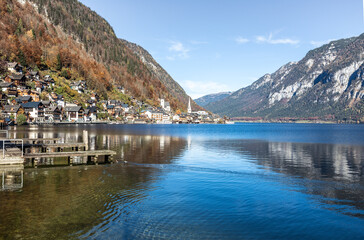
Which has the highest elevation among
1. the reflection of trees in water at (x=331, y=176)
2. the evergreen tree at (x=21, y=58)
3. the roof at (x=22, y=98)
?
the evergreen tree at (x=21, y=58)

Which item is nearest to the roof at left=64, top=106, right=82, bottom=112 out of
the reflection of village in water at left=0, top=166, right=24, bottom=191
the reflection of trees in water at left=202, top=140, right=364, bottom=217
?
the reflection of village in water at left=0, top=166, right=24, bottom=191

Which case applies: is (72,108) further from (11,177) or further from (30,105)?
(11,177)

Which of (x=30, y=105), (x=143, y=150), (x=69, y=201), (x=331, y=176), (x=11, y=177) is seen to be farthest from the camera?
(x=30, y=105)

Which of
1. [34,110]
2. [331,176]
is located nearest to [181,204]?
[331,176]

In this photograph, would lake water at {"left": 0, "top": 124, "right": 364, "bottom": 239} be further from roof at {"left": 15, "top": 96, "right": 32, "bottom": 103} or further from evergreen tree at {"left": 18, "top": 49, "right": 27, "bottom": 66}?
evergreen tree at {"left": 18, "top": 49, "right": 27, "bottom": 66}

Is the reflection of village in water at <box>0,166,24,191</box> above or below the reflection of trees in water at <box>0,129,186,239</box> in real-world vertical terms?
above

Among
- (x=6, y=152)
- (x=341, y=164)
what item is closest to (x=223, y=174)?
(x=341, y=164)

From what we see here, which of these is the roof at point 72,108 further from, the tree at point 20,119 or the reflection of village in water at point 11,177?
the reflection of village in water at point 11,177

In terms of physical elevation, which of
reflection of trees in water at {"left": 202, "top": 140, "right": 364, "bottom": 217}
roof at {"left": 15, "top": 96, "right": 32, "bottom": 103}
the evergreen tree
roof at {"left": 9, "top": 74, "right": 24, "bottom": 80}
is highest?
the evergreen tree

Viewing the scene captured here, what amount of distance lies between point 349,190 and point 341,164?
16421mm

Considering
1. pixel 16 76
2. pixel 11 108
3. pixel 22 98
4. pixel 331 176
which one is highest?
pixel 16 76

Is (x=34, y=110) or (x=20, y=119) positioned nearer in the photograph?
(x=20, y=119)

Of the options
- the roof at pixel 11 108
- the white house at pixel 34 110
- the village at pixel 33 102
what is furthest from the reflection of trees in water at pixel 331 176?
the white house at pixel 34 110

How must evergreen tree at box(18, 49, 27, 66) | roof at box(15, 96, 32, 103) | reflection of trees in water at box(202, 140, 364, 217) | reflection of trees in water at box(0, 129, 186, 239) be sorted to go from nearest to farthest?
reflection of trees in water at box(0, 129, 186, 239) < reflection of trees in water at box(202, 140, 364, 217) < roof at box(15, 96, 32, 103) < evergreen tree at box(18, 49, 27, 66)
